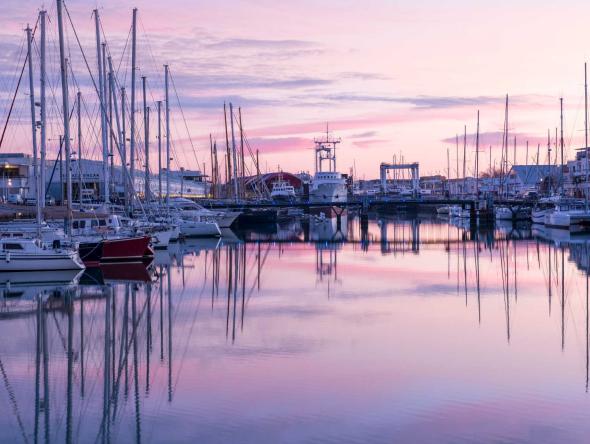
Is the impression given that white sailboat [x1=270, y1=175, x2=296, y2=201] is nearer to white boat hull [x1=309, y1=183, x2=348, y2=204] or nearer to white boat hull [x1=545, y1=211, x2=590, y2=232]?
white boat hull [x1=309, y1=183, x2=348, y2=204]

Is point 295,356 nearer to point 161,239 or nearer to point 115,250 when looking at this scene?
point 115,250

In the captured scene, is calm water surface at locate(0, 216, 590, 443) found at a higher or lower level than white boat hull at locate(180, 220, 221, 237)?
lower

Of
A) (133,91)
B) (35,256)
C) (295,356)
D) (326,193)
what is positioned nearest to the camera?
(295,356)

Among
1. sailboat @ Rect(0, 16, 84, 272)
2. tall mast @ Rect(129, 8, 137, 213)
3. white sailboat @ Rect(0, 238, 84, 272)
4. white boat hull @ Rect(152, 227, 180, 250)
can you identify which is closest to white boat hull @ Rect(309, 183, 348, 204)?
tall mast @ Rect(129, 8, 137, 213)

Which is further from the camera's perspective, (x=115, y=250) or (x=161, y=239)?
(x=161, y=239)

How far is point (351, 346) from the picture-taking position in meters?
22.6

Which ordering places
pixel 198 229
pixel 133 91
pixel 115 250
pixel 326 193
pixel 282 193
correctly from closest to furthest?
1. pixel 115 250
2. pixel 133 91
3. pixel 198 229
4. pixel 282 193
5. pixel 326 193

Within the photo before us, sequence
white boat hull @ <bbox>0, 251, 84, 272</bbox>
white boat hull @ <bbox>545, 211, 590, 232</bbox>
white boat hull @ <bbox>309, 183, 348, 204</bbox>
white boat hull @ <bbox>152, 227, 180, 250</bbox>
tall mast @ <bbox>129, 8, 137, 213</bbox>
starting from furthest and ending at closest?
1. white boat hull @ <bbox>309, 183, 348, 204</bbox>
2. white boat hull @ <bbox>545, 211, 590, 232</bbox>
3. tall mast @ <bbox>129, 8, 137, 213</bbox>
4. white boat hull @ <bbox>152, 227, 180, 250</bbox>
5. white boat hull @ <bbox>0, 251, 84, 272</bbox>

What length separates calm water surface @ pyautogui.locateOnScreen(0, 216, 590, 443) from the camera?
15.6 meters

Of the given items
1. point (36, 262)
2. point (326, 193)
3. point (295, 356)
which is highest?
point (326, 193)

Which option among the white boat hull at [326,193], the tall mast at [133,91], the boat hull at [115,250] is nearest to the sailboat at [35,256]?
the boat hull at [115,250]

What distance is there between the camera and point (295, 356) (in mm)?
21266

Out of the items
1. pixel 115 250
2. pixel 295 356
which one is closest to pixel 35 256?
pixel 115 250

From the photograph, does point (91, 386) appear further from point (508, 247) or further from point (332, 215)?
point (332, 215)
